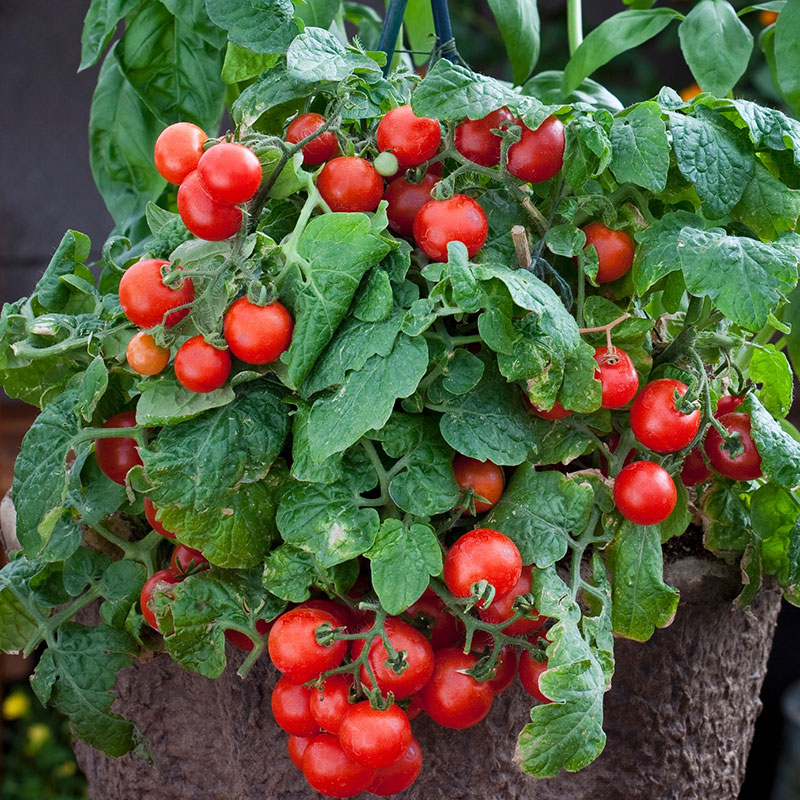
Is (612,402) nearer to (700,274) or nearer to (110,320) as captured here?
(700,274)

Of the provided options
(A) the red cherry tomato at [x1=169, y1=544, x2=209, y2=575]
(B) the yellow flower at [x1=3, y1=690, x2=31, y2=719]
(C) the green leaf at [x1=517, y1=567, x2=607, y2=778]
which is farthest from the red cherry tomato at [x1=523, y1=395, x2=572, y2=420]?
(B) the yellow flower at [x1=3, y1=690, x2=31, y2=719]

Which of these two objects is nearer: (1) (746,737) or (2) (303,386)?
(2) (303,386)

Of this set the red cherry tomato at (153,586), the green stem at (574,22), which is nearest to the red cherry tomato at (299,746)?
the red cherry tomato at (153,586)

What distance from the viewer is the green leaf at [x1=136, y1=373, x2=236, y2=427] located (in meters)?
0.47

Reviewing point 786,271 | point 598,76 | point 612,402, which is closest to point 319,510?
point 612,402

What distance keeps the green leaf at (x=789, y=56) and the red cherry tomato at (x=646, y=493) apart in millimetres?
346

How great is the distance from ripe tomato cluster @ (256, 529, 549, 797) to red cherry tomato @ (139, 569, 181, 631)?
0.09 meters

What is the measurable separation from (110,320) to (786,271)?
38 centimetres

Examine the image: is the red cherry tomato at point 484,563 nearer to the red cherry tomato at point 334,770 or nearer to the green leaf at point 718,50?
the red cherry tomato at point 334,770

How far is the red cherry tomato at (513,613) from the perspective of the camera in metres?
0.48

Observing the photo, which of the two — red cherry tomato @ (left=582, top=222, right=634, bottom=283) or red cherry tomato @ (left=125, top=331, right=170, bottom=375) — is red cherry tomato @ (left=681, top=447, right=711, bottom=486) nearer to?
red cherry tomato @ (left=582, top=222, right=634, bottom=283)

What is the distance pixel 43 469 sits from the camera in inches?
21.2

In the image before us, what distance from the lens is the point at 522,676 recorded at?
493mm

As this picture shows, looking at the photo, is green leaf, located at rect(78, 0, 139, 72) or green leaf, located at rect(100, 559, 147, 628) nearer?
green leaf, located at rect(100, 559, 147, 628)
